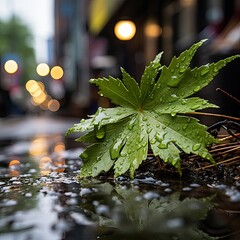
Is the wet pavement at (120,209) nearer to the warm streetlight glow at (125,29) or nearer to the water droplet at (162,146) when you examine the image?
the water droplet at (162,146)

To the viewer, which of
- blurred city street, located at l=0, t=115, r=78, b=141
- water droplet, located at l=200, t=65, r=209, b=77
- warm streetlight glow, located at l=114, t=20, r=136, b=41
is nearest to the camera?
water droplet, located at l=200, t=65, r=209, b=77

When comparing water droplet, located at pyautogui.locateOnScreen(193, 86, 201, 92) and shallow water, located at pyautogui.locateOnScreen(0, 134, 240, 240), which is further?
water droplet, located at pyautogui.locateOnScreen(193, 86, 201, 92)

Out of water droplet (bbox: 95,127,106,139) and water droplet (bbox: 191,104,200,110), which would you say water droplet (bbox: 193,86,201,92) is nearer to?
water droplet (bbox: 191,104,200,110)

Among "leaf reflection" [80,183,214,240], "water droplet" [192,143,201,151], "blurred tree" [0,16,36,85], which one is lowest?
"leaf reflection" [80,183,214,240]

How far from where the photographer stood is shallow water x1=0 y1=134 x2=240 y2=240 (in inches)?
25.3

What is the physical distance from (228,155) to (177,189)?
24 centimetres

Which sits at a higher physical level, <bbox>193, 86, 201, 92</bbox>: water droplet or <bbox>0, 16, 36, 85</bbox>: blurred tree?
<bbox>0, 16, 36, 85</bbox>: blurred tree

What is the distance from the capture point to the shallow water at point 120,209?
2.11ft

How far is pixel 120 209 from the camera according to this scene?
79 centimetres

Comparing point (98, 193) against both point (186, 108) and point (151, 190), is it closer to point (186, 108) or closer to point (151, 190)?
point (151, 190)

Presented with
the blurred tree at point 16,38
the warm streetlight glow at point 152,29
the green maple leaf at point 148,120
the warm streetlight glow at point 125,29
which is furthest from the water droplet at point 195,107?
the blurred tree at point 16,38

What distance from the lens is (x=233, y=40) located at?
748cm

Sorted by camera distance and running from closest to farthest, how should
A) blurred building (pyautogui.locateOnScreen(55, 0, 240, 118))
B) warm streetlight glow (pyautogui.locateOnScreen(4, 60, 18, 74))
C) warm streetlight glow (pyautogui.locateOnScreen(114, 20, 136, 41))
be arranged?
blurred building (pyautogui.locateOnScreen(55, 0, 240, 118)) < warm streetlight glow (pyautogui.locateOnScreen(114, 20, 136, 41)) < warm streetlight glow (pyautogui.locateOnScreen(4, 60, 18, 74))

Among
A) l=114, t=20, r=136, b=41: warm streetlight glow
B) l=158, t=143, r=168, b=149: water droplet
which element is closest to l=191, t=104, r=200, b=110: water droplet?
l=158, t=143, r=168, b=149: water droplet
